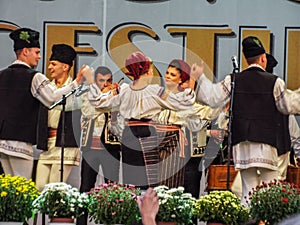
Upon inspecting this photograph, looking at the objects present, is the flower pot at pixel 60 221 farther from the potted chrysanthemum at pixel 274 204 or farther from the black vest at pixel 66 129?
the black vest at pixel 66 129

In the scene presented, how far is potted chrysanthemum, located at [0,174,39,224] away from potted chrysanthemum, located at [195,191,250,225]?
1.34m

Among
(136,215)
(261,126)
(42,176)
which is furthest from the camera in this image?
(42,176)

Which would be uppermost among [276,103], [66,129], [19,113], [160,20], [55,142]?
[160,20]

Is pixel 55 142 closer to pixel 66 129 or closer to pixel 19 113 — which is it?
pixel 66 129

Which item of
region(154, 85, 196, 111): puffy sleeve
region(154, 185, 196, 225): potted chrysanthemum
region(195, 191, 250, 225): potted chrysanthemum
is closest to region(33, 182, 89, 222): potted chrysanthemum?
region(154, 185, 196, 225): potted chrysanthemum

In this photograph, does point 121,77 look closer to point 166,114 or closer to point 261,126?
point 166,114

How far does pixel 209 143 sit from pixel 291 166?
828 millimetres

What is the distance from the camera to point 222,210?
8.49 m

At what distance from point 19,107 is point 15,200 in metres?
1.73

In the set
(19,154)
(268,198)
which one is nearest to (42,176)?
(19,154)

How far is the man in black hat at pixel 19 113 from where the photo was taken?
9953 mm

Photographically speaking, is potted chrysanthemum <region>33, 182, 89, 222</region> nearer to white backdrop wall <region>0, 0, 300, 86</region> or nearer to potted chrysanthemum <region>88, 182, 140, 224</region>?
potted chrysanthemum <region>88, 182, 140, 224</region>

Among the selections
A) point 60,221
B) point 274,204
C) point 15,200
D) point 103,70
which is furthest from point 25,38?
point 274,204

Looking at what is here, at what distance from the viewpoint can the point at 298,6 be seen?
440 inches
